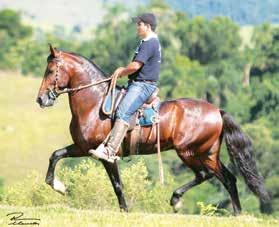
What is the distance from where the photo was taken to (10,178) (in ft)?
224

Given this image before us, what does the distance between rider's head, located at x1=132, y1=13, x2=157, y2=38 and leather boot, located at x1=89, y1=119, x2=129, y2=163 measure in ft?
4.98

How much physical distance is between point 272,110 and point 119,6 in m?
37.8

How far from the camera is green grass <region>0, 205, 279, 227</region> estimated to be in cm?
1086

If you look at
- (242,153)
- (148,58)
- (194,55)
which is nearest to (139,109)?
(148,58)

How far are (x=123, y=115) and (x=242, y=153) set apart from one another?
2.39 meters

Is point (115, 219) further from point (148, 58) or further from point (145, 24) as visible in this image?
point (145, 24)

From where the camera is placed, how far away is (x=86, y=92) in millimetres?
13438

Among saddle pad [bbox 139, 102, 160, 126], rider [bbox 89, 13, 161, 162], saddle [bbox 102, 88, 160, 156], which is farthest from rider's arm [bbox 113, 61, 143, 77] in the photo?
saddle pad [bbox 139, 102, 160, 126]

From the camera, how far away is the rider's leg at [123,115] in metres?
12.9

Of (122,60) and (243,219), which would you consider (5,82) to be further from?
(243,219)

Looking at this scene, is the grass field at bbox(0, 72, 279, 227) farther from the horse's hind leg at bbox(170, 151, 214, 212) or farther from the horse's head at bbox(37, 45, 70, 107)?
the horse's head at bbox(37, 45, 70, 107)

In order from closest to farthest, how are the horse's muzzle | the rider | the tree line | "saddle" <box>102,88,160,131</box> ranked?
1. the rider
2. "saddle" <box>102,88,160,131</box>
3. the horse's muzzle
4. the tree line

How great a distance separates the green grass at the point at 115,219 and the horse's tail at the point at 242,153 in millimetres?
1504

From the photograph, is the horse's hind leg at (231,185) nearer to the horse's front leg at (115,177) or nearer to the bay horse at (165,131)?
the bay horse at (165,131)
